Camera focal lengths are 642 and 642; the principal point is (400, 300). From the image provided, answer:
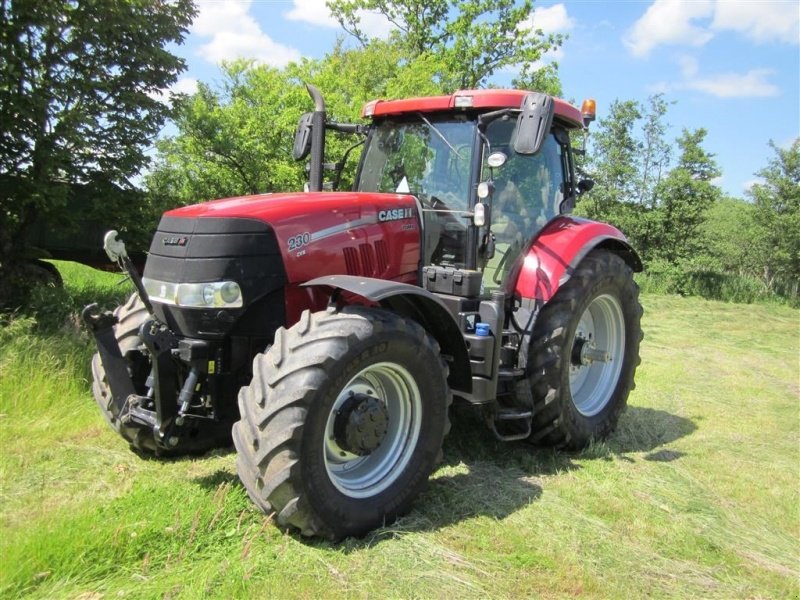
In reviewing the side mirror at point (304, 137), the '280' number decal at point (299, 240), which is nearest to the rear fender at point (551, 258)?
the '280' number decal at point (299, 240)

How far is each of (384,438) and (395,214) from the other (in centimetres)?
136

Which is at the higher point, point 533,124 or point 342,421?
point 533,124

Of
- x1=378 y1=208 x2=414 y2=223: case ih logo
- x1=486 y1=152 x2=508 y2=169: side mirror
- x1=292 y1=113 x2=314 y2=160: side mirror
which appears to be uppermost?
x1=292 y1=113 x2=314 y2=160: side mirror

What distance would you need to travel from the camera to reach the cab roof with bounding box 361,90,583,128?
4023 millimetres

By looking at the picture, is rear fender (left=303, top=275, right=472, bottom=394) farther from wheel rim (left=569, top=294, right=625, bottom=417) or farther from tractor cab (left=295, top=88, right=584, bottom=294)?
wheel rim (left=569, top=294, right=625, bottom=417)

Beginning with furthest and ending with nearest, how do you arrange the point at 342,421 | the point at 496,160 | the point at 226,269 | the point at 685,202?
1. the point at 685,202
2. the point at 496,160
3. the point at 226,269
4. the point at 342,421

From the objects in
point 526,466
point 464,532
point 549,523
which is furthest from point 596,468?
point 464,532

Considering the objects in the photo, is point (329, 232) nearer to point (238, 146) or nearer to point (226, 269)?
point (226, 269)

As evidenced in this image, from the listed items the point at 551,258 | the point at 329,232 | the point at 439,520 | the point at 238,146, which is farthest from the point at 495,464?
the point at 238,146

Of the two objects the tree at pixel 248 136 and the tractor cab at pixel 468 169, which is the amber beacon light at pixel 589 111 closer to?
the tractor cab at pixel 468 169

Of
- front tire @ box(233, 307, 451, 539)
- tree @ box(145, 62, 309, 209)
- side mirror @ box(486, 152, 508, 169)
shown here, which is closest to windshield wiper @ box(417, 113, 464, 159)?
side mirror @ box(486, 152, 508, 169)

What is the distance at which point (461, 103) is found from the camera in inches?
160

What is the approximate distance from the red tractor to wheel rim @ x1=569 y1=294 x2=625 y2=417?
3 cm

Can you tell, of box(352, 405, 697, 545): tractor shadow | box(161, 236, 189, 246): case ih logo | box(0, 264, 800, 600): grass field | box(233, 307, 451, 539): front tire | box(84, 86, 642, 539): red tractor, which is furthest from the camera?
box(352, 405, 697, 545): tractor shadow
